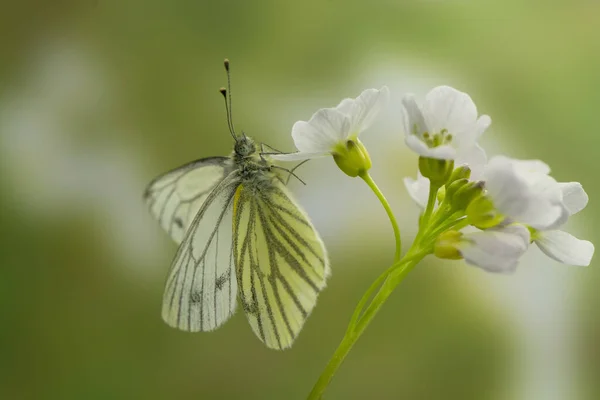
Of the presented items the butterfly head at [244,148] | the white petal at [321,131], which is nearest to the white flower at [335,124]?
the white petal at [321,131]

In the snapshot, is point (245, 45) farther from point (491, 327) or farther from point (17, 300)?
point (491, 327)

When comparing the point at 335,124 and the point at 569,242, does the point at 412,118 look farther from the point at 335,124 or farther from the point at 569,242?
the point at 569,242

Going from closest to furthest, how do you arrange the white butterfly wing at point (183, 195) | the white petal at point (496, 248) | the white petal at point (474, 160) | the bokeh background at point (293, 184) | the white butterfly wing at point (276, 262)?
1. the white petal at point (496, 248)
2. the white petal at point (474, 160)
3. the white butterfly wing at point (276, 262)
4. the white butterfly wing at point (183, 195)
5. the bokeh background at point (293, 184)

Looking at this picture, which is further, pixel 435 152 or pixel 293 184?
pixel 293 184

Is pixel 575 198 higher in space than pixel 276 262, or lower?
higher

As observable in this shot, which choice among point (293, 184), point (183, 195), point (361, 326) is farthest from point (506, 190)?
point (293, 184)

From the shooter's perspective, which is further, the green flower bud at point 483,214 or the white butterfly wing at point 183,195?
the white butterfly wing at point 183,195

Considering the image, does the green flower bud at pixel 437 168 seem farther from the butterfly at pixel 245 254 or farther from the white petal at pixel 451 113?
the butterfly at pixel 245 254

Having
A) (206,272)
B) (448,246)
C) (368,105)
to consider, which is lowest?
(206,272)
